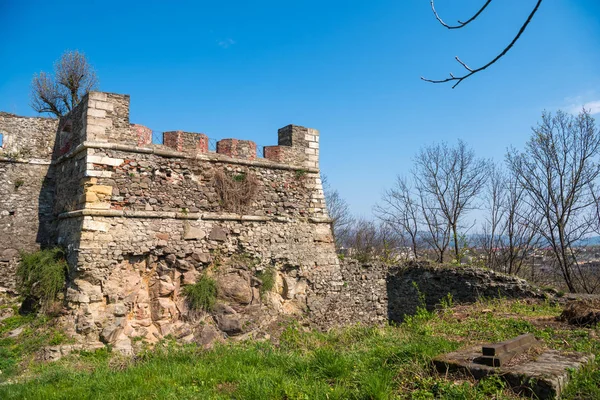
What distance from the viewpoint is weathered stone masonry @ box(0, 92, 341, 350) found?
7.94 metres

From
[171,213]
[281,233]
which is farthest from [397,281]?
[171,213]

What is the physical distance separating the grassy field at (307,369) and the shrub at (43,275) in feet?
2.53

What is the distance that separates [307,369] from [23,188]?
25.2 ft

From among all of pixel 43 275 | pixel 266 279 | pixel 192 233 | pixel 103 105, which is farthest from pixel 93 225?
pixel 266 279

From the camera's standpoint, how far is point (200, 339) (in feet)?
26.5

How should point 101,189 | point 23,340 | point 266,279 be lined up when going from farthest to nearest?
point 266,279 < point 101,189 < point 23,340

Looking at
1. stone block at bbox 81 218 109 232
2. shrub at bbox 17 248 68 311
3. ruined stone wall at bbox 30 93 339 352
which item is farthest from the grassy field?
stone block at bbox 81 218 109 232

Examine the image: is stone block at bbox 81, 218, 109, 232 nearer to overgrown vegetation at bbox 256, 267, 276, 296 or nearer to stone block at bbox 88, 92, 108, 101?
stone block at bbox 88, 92, 108, 101

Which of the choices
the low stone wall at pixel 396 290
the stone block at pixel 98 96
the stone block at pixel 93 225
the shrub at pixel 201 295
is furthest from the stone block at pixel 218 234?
the stone block at pixel 98 96

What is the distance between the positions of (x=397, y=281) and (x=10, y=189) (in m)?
9.20

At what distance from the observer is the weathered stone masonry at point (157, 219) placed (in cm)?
794

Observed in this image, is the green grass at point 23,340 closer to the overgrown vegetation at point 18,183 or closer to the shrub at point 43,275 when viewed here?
the shrub at point 43,275

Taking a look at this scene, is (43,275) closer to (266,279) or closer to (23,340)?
(23,340)

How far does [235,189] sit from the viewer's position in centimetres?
949
